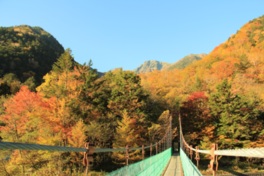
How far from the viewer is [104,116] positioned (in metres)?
26.4

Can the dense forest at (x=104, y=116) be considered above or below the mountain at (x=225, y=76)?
below

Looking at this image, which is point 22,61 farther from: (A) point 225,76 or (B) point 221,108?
(A) point 225,76

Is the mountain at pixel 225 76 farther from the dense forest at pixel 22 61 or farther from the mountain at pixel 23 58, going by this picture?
the mountain at pixel 23 58

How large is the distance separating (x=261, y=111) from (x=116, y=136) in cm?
1946

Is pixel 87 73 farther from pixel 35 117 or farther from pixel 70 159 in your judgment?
pixel 70 159

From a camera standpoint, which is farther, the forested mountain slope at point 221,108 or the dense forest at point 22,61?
the dense forest at point 22,61

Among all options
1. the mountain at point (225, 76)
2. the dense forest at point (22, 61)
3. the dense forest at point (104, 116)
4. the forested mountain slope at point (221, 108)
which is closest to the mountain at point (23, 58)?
the dense forest at point (22, 61)

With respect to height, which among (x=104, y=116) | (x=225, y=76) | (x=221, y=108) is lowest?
(x=104, y=116)

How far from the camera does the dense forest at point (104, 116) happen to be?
20.3 m

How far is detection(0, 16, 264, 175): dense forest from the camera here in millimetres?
20344

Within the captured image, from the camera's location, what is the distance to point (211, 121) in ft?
109

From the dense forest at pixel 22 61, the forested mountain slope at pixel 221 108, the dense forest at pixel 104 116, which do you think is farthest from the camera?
the dense forest at pixel 22 61

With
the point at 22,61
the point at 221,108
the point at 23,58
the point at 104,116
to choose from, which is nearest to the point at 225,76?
the point at 221,108

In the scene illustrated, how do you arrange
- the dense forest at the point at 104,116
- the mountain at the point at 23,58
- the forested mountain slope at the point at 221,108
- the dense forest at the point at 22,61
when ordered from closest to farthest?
the dense forest at the point at 104,116 → the forested mountain slope at the point at 221,108 → the dense forest at the point at 22,61 → the mountain at the point at 23,58
